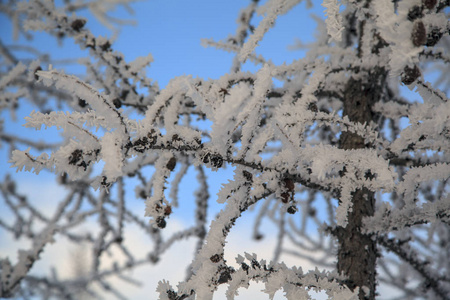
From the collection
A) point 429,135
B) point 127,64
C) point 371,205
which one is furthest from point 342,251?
point 127,64

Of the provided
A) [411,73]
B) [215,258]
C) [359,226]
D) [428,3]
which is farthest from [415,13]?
[359,226]

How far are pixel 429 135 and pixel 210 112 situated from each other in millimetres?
957

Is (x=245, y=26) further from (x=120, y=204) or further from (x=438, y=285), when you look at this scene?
(x=438, y=285)

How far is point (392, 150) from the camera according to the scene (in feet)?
5.45

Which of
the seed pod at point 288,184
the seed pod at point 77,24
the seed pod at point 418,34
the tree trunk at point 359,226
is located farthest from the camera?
the seed pod at point 77,24

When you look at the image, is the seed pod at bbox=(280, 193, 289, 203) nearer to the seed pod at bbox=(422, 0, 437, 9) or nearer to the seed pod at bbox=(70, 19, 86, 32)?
the seed pod at bbox=(422, 0, 437, 9)

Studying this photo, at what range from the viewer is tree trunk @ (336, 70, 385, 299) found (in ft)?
6.59

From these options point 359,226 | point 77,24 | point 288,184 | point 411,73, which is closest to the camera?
point 411,73

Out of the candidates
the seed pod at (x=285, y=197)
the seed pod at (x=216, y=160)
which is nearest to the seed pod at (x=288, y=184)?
the seed pod at (x=285, y=197)

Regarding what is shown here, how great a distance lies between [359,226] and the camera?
2.11 m

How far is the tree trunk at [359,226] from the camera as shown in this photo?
6.59ft

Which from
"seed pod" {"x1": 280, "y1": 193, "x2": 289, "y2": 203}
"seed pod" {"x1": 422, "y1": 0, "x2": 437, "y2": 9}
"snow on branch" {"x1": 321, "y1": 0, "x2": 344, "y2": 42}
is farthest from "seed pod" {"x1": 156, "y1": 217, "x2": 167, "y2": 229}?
"seed pod" {"x1": 422, "y1": 0, "x2": 437, "y2": 9}

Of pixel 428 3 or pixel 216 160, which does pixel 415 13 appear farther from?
pixel 216 160

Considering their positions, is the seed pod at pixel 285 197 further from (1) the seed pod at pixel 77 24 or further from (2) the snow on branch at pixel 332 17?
(1) the seed pod at pixel 77 24
